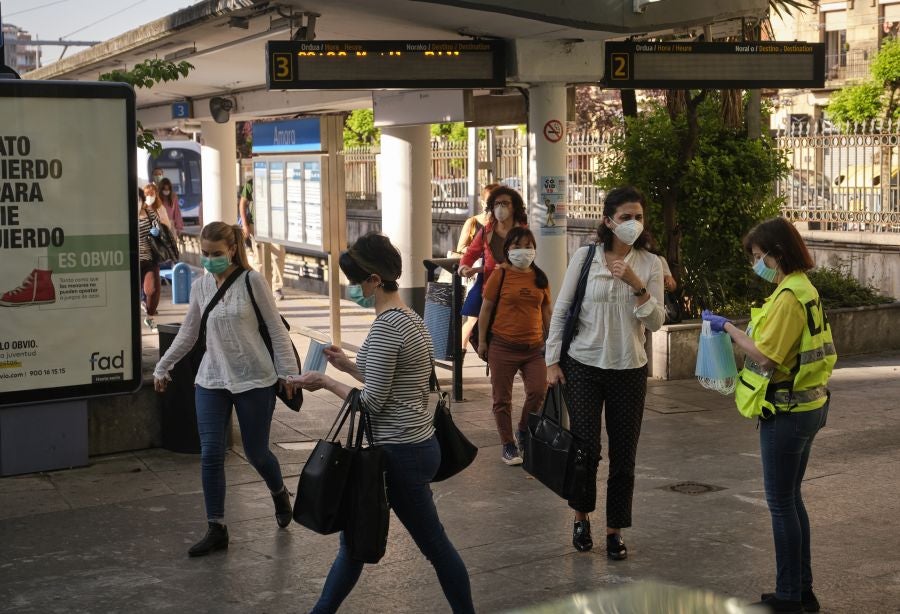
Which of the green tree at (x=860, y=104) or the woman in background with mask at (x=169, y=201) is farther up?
the green tree at (x=860, y=104)

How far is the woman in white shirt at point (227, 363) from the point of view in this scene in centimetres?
647

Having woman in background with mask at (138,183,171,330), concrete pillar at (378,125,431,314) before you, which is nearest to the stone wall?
concrete pillar at (378,125,431,314)

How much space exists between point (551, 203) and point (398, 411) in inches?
248

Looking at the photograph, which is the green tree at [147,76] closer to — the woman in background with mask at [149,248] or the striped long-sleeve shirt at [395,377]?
the woman in background with mask at [149,248]

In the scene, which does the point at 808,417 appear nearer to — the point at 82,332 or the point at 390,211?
the point at 82,332

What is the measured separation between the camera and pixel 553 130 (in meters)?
10.9

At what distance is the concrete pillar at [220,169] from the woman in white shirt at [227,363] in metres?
13.5

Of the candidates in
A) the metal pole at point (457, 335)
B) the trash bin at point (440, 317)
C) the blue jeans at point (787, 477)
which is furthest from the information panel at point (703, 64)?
the blue jeans at point (787, 477)

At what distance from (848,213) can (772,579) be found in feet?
36.7

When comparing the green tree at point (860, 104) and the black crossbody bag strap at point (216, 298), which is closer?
the black crossbody bag strap at point (216, 298)

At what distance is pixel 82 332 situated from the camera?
7512mm

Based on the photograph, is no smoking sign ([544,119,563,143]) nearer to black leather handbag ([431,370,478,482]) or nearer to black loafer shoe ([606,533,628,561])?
black loafer shoe ([606,533,628,561])

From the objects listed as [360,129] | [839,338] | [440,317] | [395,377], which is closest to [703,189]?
[839,338]

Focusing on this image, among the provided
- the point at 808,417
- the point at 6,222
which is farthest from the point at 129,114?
the point at 808,417
